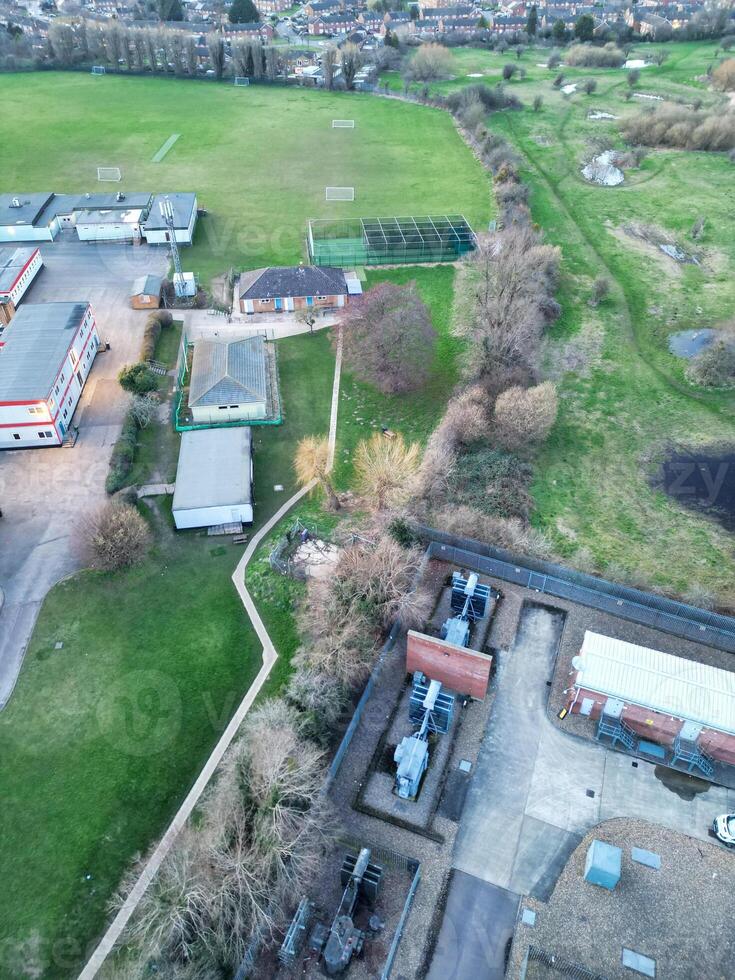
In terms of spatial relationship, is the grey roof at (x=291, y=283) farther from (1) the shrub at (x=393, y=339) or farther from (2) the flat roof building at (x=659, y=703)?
(2) the flat roof building at (x=659, y=703)

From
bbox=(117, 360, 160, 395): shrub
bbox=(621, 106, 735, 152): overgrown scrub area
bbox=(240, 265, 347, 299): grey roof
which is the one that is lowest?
bbox=(117, 360, 160, 395): shrub

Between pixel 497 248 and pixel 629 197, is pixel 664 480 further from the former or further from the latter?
pixel 629 197

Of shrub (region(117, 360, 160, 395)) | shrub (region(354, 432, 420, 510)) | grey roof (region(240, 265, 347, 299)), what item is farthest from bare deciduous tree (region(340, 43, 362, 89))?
shrub (region(354, 432, 420, 510))

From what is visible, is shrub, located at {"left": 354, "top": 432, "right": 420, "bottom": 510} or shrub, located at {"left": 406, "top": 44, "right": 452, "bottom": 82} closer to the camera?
shrub, located at {"left": 354, "top": 432, "right": 420, "bottom": 510}

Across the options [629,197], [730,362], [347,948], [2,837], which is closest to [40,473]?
[2,837]

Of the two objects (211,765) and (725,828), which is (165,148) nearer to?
(211,765)

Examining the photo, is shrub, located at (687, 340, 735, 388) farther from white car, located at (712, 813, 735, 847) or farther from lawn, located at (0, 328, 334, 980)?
lawn, located at (0, 328, 334, 980)

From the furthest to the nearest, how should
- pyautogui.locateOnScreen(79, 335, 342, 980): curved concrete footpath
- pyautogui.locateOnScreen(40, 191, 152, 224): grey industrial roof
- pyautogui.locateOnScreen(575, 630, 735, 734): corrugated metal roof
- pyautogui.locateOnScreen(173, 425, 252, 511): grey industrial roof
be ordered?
pyautogui.locateOnScreen(40, 191, 152, 224): grey industrial roof → pyautogui.locateOnScreen(173, 425, 252, 511): grey industrial roof → pyautogui.locateOnScreen(575, 630, 735, 734): corrugated metal roof → pyautogui.locateOnScreen(79, 335, 342, 980): curved concrete footpath
